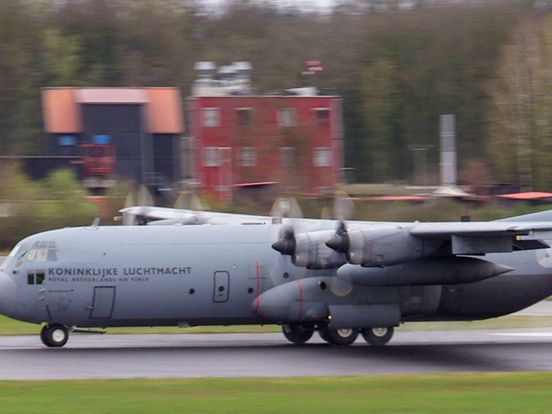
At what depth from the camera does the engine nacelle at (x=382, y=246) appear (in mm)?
19500

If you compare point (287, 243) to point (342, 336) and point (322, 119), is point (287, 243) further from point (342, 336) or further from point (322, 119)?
point (322, 119)

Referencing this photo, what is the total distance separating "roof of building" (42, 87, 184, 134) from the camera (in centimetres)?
A: 6781

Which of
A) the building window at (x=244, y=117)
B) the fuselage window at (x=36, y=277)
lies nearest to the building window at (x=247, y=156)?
the building window at (x=244, y=117)

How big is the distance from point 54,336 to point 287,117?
40.4 metres

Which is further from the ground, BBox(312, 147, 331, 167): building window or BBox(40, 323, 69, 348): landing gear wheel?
BBox(312, 147, 331, 167): building window

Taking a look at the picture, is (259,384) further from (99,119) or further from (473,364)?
(99,119)

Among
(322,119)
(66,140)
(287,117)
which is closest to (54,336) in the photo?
(287,117)

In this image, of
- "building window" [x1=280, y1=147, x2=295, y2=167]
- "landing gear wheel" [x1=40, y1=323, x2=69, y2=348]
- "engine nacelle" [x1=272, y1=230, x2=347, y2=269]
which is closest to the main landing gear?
"engine nacelle" [x1=272, y1=230, x2=347, y2=269]

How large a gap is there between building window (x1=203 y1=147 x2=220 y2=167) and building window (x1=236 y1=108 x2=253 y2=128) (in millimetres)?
2071

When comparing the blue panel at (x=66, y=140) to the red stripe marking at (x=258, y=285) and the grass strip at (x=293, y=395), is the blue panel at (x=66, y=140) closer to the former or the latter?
the red stripe marking at (x=258, y=285)

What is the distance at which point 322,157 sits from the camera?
62656 millimetres

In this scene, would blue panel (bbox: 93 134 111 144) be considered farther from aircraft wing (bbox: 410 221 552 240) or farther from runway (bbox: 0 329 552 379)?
aircraft wing (bbox: 410 221 552 240)

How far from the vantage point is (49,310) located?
20.6m

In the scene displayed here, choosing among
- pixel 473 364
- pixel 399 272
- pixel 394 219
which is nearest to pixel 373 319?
pixel 399 272
